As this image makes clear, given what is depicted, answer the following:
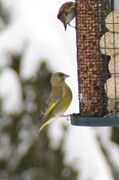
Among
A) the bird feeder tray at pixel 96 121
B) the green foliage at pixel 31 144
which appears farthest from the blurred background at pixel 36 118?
the bird feeder tray at pixel 96 121

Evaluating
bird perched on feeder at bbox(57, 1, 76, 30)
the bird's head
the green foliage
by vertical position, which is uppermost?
bird perched on feeder at bbox(57, 1, 76, 30)

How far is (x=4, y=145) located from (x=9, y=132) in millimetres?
136

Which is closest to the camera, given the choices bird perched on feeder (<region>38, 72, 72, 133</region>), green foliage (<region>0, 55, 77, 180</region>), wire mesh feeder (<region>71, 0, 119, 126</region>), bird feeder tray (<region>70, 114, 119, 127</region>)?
bird feeder tray (<region>70, 114, 119, 127</region>)

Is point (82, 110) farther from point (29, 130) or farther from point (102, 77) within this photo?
point (29, 130)

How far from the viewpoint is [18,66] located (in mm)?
8992

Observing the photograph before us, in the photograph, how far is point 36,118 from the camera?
8828 mm

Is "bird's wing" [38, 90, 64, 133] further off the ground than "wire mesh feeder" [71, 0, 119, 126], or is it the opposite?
"wire mesh feeder" [71, 0, 119, 126]

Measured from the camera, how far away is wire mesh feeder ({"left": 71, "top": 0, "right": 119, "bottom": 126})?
632cm

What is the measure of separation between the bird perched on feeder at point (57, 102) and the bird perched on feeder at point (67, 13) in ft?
1.28

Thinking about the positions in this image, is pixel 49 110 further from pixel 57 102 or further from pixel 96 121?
pixel 96 121

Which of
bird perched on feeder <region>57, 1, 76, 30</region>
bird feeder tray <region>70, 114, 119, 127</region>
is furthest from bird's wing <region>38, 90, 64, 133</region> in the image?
bird perched on feeder <region>57, 1, 76, 30</region>

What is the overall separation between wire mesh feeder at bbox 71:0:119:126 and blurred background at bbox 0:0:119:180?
2266mm

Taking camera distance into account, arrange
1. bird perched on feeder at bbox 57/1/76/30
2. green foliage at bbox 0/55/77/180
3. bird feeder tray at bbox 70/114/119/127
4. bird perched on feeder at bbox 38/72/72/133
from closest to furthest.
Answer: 1. bird feeder tray at bbox 70/114/119/127
2. bird perched on feeder at bbox 57/1/76/30
3. bird perched on feeder at bbox 38/72/72/133
4. green foliage at bbox 0/55/77/180

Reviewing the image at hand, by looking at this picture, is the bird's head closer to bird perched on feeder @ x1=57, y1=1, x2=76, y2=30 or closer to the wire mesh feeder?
the wire mesh feeder
